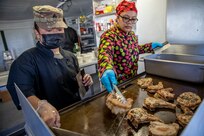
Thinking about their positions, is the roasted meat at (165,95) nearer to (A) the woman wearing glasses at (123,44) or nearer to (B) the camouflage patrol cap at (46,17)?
(A) the woman wearing glasses at (123,44)

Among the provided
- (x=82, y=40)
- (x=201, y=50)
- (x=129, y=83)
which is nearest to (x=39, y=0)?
(x=82, y=40)

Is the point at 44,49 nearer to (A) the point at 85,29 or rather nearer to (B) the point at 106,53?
(B) the point at 106,53

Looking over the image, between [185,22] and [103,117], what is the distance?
1676mm

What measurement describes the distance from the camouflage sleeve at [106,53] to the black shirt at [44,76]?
0.94ft

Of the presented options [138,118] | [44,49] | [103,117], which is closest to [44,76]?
[44,49]

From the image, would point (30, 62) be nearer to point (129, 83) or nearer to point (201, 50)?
point (129, 83)

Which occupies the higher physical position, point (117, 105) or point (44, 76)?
point (44, 76)

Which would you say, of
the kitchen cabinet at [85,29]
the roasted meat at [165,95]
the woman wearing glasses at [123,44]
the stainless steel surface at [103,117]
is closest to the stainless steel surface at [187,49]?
the woman wearing glasses at [123,44]

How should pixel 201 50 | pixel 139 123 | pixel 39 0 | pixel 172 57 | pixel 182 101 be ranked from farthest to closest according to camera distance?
pixel 39 0 < pixel 201 50 < pixel 172 57 < pixel 182 101 < pixel 139 123

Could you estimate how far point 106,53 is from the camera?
1157mm

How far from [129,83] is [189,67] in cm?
50

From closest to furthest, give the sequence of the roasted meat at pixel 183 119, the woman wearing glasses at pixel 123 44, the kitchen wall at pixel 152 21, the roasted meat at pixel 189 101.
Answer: the roasted meat at pixel 183 119, the roasted meat at pixel 189 101, the woman wearing glasses at pixel 123 44, the kitchen wall at pixel 152 21

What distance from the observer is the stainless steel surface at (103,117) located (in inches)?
28.8

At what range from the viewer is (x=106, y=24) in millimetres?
2834
